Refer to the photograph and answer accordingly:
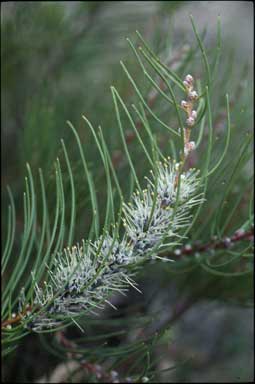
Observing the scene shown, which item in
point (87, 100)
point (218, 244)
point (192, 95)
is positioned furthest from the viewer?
point (87, 100)

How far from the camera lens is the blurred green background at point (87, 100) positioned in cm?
56

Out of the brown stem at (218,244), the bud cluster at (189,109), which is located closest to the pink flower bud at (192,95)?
the bud cluster at (189,109)

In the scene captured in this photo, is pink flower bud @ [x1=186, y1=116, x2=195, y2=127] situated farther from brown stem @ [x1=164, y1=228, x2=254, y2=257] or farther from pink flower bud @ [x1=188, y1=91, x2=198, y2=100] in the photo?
brown stem @ [x1=164, y1=228, x2=254, y2=257]

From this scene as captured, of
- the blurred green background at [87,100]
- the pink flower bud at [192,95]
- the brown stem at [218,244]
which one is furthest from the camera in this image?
the blurred green background at [87,100]

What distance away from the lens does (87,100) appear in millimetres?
727

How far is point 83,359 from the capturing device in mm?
445

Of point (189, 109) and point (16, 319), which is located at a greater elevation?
point (189, 109)

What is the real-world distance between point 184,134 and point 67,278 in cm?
10

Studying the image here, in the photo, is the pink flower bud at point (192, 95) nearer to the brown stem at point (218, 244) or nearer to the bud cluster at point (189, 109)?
the bud cluster at point (189, 109)

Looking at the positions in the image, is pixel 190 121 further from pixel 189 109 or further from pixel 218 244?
pixel 218 244

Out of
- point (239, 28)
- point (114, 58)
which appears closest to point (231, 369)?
point (114, 58)

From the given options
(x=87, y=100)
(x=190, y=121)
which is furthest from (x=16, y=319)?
(x=87, y=100)

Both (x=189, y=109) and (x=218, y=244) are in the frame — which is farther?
(x=218, y=244)

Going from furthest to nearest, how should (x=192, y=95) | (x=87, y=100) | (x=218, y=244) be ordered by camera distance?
(x=87, y=100), (x=218, y=244), (x=192, y=95)
